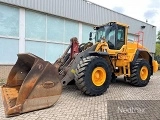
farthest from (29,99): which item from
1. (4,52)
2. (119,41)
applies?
(4,52)

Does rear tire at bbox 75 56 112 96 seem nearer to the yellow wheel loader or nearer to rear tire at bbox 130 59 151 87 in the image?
the yellow wheel loader

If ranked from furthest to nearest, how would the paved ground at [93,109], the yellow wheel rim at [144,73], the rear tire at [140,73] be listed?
the yellow wheel rim at [144,73] < the rear tire at [140,73] < the paved ground at [93,109]

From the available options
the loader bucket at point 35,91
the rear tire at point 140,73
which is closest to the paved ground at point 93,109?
the loader bucket at point 35,91

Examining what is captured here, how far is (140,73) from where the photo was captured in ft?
30.1

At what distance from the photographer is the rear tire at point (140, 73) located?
29.1ft

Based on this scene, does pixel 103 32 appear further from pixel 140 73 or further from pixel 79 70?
pixel 79 70

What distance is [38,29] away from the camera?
11867 mm

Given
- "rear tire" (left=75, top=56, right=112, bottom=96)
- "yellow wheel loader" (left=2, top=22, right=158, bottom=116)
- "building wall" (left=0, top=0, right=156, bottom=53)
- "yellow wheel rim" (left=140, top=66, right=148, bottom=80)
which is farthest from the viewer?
"building wall" (left=0, top=0, right=156, bottom=53)

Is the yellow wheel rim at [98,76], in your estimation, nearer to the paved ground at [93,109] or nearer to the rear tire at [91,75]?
the rear tire at [91,75]

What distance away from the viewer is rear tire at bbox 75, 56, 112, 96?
6.48 metres

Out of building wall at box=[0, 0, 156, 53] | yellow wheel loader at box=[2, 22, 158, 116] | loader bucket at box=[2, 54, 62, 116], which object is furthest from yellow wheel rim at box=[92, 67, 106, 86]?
building wall at box=[0, 0, 156, 53]

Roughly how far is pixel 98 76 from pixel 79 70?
90cm

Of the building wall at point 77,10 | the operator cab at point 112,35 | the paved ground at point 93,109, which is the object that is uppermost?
the building wall at point 77,10

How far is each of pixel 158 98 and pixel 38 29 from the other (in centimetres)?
767
